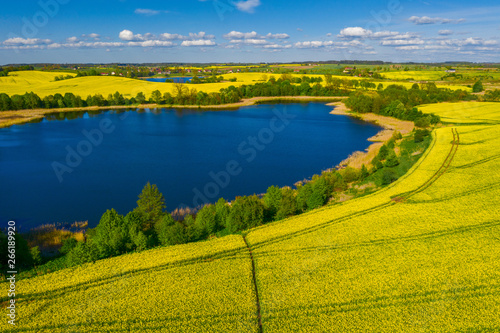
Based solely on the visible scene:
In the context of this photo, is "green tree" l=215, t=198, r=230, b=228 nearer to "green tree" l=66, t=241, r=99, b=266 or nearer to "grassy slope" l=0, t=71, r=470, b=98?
"green tree" l=66, t=241, r=99, b=266

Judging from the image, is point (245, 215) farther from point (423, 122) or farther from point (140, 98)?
point (140, 98)

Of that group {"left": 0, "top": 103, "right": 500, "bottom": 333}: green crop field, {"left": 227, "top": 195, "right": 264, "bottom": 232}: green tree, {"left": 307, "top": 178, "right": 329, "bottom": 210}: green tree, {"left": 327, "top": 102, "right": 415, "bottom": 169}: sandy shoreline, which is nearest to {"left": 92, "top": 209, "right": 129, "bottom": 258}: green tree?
{"left": 0, "top": 103, "right": 500, "bottom": 333}: green crop field

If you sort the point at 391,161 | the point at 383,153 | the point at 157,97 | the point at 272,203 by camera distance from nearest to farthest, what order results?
the point at 272,203 < the point at 391,161 < the point at 383,153 < the point at 157,97

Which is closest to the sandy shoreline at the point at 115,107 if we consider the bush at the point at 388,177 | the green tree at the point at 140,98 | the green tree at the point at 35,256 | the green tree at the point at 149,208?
the green tree at the point at 140,98

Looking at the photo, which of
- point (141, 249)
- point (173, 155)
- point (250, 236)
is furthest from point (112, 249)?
point (173, 155)

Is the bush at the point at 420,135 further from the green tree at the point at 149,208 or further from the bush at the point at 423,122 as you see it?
the green tree at the point at 149,208

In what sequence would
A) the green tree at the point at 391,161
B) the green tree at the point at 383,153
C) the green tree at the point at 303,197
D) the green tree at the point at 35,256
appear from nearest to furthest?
the green tree at the point at 35,256 < the green tree at the point at 303,197 < the green tree at the point at 391,161 < the green tree at the point at 383,153

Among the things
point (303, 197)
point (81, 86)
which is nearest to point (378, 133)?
point (303, 197)
